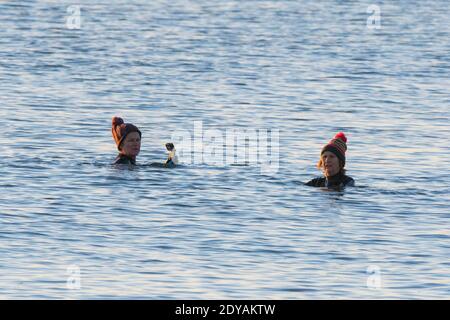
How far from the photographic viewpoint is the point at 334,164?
98.1 ft

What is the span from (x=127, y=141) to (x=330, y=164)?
15.8 ft

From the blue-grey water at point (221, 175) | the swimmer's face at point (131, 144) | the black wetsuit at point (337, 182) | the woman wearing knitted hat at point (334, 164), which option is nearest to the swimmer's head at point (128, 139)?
the swimmer's face at point (131, 144)

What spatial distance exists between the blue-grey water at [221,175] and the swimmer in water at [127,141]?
16.1 inches

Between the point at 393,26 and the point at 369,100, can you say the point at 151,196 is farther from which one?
the point at 393,26

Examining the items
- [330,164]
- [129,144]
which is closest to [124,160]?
[129,144]

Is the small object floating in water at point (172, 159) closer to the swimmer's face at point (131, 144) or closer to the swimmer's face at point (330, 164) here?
the swimmer's face at point (131, 144)

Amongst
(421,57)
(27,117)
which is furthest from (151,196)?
(421,57)

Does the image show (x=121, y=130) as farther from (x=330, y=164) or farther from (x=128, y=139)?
(x=330, y=164)

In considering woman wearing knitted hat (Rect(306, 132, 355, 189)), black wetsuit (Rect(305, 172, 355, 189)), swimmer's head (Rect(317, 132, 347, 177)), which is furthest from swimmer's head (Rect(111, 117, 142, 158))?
swimmer's head (Rect(317, 132, 347, 177))

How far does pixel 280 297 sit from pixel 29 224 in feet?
20.7

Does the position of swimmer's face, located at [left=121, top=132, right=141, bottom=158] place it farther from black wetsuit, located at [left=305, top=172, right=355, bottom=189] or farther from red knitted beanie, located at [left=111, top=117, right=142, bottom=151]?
black wetsuit, located at [left=305, top=172, right=355, bottom=189]

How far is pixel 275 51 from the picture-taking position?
6562 cm

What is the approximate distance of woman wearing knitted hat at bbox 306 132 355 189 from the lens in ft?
97.7

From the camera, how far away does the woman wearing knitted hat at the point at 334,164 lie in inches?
1172
